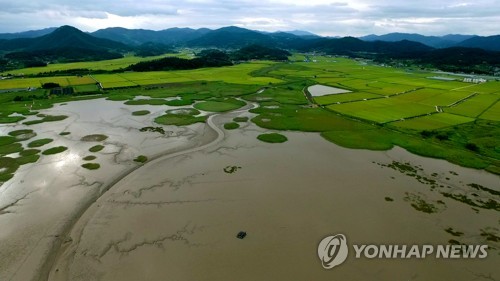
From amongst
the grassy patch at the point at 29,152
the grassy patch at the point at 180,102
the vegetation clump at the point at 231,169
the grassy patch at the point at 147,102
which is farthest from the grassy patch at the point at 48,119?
the vegetation clump at the point at 231,169

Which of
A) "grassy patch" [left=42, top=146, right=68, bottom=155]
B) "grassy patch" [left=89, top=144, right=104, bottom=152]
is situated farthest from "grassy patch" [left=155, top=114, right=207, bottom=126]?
"grassy patch" [left=42, top=146, right=68, bottom=155]

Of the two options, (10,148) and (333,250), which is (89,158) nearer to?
(10,148)

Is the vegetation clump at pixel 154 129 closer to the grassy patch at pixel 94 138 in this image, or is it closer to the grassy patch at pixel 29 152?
the grassy patch at pixel 94 138

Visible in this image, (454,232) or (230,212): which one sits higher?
(454,232)

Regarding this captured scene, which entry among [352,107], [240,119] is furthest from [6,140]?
[352,107]

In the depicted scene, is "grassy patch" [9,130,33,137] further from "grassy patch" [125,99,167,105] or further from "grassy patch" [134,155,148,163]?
"grassy patch" [125,99,167,105]

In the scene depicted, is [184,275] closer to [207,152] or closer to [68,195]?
[68,195]

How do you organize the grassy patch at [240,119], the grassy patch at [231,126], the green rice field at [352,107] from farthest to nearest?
the grassy patch at [240,119]
the grassy patch at [231,126]
the green rice field at [352,107]
